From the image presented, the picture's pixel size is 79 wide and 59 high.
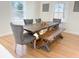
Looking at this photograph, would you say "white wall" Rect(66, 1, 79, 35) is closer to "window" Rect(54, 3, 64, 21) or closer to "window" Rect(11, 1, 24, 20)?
"window" Rect(54, 3, 64, 21)

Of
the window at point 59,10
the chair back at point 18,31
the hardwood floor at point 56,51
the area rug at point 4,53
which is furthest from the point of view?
the window at point 59,10

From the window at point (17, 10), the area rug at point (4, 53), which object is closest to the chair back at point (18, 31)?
the area rug at point (4, 53)

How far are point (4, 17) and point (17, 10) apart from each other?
35.9 inches

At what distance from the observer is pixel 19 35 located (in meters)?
2.94

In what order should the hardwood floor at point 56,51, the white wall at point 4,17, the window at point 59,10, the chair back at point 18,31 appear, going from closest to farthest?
the chair back at point 18,31 < the hardwood floor at point 56,51 < the white wall at point 4,17 < the window at point 59,10

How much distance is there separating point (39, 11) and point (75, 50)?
3.30 meters

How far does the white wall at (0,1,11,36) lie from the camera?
4664 mm

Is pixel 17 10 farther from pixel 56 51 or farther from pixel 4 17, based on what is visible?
pixel 56 51

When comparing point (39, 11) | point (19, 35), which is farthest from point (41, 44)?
point (39, 11)

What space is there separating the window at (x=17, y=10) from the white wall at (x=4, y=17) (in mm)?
343

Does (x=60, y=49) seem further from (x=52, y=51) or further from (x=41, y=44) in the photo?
(x=41, y=44)

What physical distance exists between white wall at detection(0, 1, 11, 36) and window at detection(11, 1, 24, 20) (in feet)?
1.12

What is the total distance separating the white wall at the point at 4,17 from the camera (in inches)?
184

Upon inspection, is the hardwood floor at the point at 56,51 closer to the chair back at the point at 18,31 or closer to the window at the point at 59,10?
the chair back at the point at 18,31
